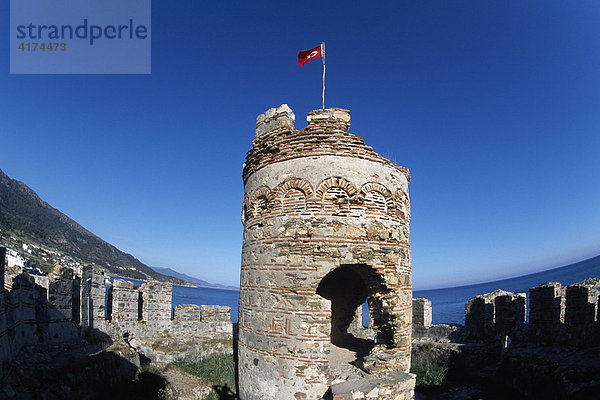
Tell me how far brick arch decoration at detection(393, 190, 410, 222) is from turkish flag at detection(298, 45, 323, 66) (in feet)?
15.9

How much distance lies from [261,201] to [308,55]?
15.8 feet

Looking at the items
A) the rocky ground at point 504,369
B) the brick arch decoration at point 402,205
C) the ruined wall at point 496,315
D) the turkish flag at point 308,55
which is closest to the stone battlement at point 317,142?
the brick arch decoration at point 402,205

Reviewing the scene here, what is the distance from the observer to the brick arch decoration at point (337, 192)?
7559 mm

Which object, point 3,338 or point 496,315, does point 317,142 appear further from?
point 496,315

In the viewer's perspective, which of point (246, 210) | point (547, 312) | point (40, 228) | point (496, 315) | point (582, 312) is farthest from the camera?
point (40, 228)

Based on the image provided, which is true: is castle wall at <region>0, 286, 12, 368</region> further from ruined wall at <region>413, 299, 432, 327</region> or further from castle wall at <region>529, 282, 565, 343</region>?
ruined wall at <region>413, 299, 432, 327</region>

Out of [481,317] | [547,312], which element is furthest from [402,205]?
[481,317]

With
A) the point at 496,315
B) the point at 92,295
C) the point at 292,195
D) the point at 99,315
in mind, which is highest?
the point at 292,195

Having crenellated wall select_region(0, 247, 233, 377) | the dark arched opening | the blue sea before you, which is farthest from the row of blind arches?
the blue sea

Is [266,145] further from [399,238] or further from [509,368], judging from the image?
[509,368]

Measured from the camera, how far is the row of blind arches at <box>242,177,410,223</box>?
757cm

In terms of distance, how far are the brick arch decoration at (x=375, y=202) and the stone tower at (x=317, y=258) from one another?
27mm

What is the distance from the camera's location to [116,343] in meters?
10.3

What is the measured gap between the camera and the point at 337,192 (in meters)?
7.66
